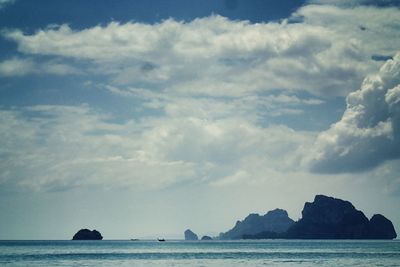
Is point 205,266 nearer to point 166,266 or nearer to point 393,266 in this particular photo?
point 166,266

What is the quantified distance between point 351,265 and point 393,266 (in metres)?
7.68

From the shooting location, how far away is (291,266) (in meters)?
93.2

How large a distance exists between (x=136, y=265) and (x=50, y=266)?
690 inches

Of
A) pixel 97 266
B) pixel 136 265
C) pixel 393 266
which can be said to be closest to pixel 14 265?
pixel 97 266

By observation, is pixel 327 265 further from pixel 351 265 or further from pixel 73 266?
pixel 73 266

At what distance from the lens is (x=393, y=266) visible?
87.6 meters

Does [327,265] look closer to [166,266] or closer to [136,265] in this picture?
[166,266]

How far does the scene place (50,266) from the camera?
321ft

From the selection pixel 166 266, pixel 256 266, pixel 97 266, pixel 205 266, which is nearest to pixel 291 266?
pixel 256 266

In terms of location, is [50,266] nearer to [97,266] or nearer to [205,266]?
[97,266]

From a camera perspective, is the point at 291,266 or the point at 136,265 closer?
the point at 291,266

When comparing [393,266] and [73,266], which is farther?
[73,266]

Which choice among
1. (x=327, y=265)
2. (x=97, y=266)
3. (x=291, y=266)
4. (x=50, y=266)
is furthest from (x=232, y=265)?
(x=50, y=266)

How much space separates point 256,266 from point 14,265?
5059 cm
